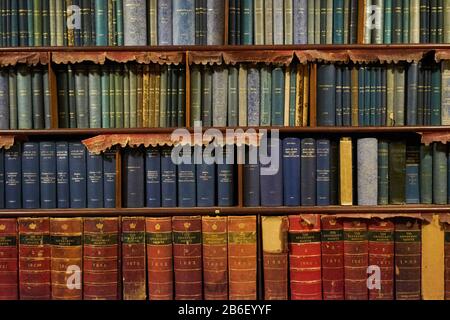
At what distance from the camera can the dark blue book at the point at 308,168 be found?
201 cm

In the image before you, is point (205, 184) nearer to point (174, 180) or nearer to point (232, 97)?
point (174, 180)

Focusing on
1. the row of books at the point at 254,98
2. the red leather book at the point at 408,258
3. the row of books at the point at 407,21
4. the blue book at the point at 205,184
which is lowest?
the red leather book at the point at 408,258

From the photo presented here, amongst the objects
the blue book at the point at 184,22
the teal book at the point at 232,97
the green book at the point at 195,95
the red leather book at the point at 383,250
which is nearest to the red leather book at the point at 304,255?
the red leather book at the point at 383,250

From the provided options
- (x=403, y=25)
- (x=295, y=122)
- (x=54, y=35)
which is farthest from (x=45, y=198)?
(x=403, y=25)

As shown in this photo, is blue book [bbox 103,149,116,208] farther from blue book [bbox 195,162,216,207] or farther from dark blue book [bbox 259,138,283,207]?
dark blue book [bbox 259,138,283,207]

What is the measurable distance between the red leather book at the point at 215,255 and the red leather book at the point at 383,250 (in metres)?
0.58

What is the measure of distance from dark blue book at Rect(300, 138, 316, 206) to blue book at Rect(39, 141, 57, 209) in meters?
0.99

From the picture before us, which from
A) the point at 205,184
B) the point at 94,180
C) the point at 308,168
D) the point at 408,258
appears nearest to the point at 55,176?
the point at 94,180

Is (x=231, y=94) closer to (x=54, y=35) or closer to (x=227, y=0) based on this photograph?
(x=227, y=0)

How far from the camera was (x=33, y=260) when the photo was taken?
1996 mm

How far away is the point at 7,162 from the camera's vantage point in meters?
2.01

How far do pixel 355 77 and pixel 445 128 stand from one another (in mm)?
400

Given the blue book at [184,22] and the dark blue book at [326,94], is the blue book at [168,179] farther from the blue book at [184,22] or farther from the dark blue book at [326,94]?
the dark blue book at [326,94]

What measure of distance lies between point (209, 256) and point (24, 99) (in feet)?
3.15
